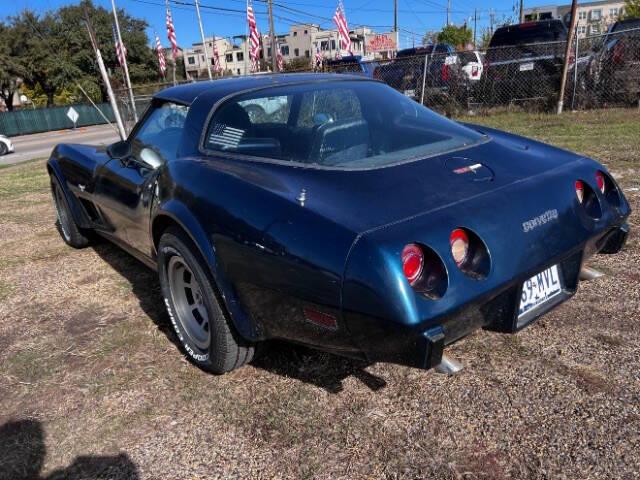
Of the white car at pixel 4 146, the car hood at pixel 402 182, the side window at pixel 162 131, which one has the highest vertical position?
the side window at pixel 162 131

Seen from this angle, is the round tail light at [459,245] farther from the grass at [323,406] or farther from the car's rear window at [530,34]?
the car's rear window at [530,34]

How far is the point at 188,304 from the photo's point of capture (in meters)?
2.82

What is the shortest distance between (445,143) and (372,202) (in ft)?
2.88

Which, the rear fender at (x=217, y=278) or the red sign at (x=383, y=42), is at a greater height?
the red sign at (x=383, y=42)

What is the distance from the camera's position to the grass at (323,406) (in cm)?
198

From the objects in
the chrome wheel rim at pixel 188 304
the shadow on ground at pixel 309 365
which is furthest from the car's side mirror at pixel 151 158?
the shadow on ground at pixel 309 365

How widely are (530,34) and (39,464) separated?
14.1m

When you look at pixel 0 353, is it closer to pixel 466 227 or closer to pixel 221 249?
pixel 221 249

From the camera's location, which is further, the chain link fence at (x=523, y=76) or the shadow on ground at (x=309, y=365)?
the chain link fence at (x=523, y=76)

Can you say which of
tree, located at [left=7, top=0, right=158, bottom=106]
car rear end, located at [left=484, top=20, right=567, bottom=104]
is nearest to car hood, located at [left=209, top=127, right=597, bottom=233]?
car rear end, located at [left=484, top=20, right=567, bottom=104]

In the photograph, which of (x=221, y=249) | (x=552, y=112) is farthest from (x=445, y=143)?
(x=552, y=112)

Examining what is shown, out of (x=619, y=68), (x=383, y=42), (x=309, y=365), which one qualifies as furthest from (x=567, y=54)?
(x=383, y=42)

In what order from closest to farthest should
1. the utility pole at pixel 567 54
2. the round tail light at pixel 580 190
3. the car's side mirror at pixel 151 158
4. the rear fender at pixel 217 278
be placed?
1. the rear fender at pixel 217 278
2. the round tail light at pixel 580 190
3. the car's side mirror at pixel 151 158
4. the utility pole at pixel 567 54

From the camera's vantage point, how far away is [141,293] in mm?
3715
